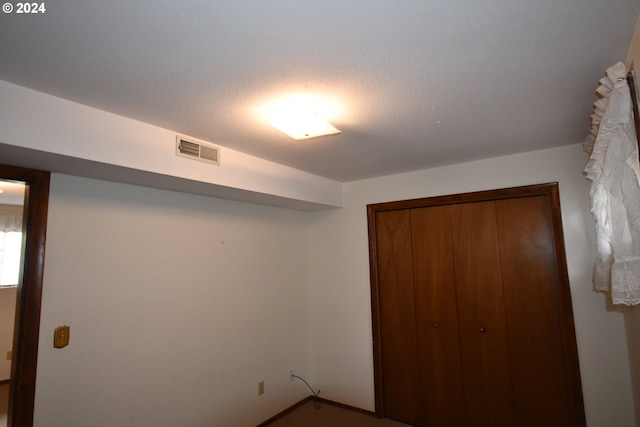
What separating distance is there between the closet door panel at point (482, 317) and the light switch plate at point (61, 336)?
2.91 meters

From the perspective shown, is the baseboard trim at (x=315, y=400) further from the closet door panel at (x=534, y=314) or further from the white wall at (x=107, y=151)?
the white wall at (x=107, y=151)

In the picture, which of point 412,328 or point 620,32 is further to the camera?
point 412,328

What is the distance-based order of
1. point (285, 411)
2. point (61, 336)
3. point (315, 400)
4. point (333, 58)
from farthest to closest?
point (315, 400)
point (285, 411)
point (61, 336)
point (333, 58)

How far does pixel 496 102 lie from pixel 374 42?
93 cm

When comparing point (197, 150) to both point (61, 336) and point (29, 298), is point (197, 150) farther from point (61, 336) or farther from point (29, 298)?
point (61, 336)

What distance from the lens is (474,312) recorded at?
9.26 feet

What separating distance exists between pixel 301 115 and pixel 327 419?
2.93m

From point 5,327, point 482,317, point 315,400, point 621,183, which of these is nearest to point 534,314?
point 482,317

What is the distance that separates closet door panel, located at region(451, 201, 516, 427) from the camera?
2.68m

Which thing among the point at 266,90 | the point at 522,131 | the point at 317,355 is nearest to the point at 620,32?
the point at 522,131

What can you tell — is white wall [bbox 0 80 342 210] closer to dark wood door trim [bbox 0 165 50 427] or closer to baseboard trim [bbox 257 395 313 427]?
dark wood door trim [bbox 0 165 50 427]

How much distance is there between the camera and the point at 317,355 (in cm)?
365

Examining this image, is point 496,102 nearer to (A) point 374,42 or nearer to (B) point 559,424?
(A) point 374,42

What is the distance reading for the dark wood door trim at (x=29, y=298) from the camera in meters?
1.75
